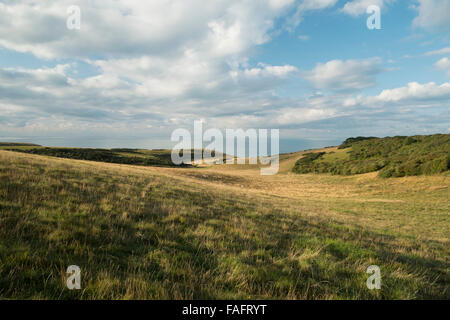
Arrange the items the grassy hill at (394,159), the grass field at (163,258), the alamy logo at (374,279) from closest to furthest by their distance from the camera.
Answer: the grass field at (163,258) < the alamy logo at (374,279) < the grassy hill at (394,159)

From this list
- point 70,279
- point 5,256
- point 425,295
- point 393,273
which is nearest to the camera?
point 70,279

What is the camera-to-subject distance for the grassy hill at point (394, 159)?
39000 mm

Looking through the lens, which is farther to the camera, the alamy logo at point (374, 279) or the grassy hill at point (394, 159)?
the grassy hill at point (394, 159)

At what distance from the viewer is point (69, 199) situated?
679 cm

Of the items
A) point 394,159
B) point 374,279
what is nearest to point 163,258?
point 374,279

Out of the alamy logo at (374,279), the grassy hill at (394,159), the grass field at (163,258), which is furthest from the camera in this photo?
the grassy hill at (394,159)

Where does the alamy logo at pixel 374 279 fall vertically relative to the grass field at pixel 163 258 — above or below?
below

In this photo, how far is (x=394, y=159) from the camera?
53125 mm

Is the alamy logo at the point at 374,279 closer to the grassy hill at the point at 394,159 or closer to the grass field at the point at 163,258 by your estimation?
the grass field at the point at 163,258

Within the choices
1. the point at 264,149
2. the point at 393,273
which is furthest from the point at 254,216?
the point at 264,149

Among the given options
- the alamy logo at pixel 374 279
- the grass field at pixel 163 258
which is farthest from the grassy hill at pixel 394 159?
the alamy logo at pixel 374 279

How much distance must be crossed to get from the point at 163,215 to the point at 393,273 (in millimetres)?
6707

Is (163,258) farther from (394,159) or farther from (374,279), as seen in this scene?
(394,159)
